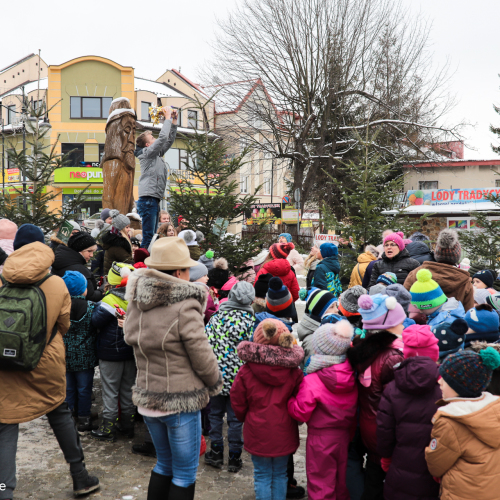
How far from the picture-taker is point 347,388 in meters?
3.32

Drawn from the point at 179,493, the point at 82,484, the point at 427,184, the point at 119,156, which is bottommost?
the point at 82,484

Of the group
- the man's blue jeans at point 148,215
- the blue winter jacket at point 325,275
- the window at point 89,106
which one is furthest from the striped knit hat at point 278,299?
the window at point 89,106

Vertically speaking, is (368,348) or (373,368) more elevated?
(368,348)

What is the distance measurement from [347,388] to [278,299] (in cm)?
125

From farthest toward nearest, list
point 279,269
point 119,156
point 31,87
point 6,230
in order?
point 31,87 → point 119,156 → point 279,269 → point 6,230

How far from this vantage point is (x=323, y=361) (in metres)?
3.32

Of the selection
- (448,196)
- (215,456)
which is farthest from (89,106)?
(215,456)

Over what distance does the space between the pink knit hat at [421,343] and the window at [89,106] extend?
37.4 m

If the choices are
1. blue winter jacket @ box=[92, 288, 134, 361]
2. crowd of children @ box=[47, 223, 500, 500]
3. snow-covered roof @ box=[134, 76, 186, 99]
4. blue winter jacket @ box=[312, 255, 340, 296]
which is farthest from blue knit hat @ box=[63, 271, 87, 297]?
snow-covered roof @ box=[134, 76, 186, 99]

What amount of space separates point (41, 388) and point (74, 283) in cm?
128

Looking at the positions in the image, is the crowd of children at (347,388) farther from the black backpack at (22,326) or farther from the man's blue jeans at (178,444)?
the black backpack at (22,326)

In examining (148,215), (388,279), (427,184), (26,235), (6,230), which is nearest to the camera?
(26,235)

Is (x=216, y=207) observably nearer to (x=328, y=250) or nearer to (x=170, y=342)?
(x=328, y=250)

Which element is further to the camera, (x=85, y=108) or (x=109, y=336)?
(x=85, y=108)
